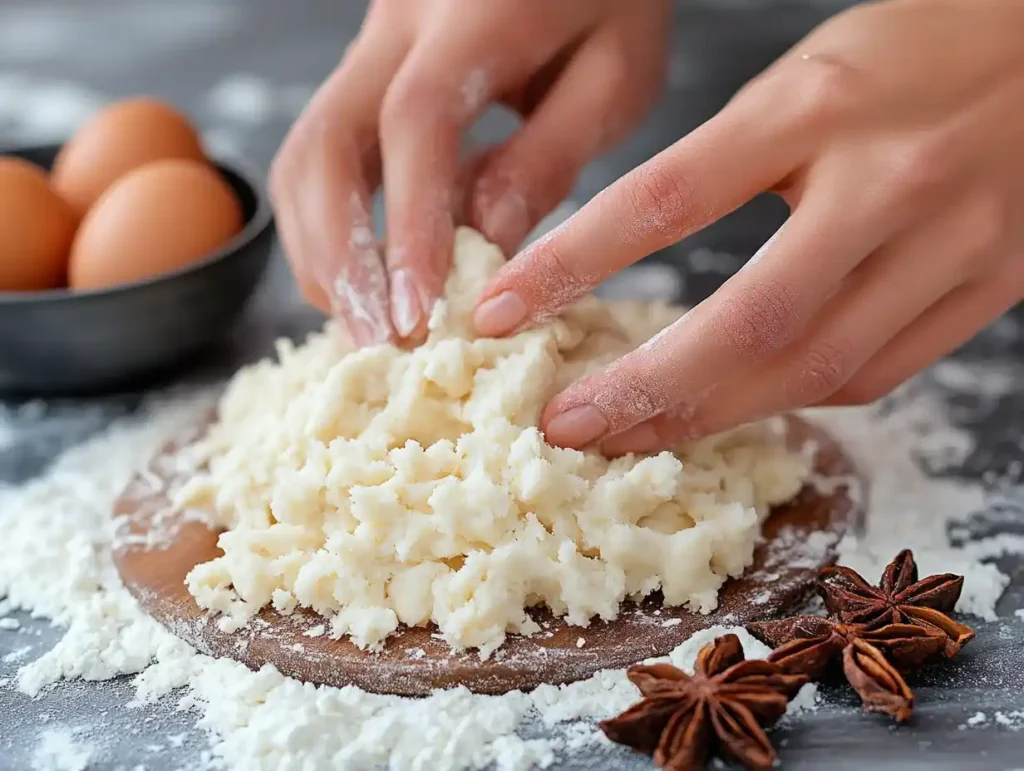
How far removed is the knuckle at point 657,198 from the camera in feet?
4.62

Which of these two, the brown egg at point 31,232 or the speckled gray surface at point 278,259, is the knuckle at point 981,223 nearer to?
the speckled gray surface at point 278,259

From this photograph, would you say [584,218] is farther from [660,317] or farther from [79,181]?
[79,181]

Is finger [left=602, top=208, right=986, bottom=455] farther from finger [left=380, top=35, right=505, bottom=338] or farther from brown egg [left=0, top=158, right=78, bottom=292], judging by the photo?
brown egg [left=0, top=158, right=78, bottom=292]

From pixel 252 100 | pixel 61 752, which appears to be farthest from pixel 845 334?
pixel 252 100

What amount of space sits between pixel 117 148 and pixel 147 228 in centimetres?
35

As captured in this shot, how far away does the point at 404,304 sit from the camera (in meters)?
1.61

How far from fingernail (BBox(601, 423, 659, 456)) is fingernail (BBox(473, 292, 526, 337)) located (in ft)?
0.68

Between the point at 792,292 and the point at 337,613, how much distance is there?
2.32 ft

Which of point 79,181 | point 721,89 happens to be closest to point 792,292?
point 79,181

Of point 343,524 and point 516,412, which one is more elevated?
point 516,412

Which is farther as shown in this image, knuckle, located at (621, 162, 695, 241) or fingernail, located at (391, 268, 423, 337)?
fingernail, located at (391, 268, 423, 337)

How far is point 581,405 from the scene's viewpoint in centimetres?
145

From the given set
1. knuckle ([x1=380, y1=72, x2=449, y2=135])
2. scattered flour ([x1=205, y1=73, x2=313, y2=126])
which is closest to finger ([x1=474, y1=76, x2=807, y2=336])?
knuckle ([x1=380, y1=72, x2=449, y2=135])

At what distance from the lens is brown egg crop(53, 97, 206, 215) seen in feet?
7.29
